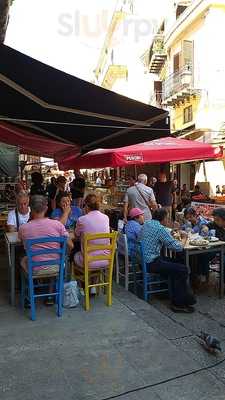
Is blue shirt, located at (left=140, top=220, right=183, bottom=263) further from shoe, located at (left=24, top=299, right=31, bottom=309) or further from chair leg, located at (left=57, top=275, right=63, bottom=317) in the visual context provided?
shoe, located at (left=24, top=299, right=31, bottom=309)

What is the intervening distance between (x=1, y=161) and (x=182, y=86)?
1204 centimetres

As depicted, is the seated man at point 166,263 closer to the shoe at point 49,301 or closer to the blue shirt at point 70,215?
the shoe at point 49,301

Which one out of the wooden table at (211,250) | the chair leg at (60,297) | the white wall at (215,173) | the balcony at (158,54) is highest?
the balcony at (158,54)

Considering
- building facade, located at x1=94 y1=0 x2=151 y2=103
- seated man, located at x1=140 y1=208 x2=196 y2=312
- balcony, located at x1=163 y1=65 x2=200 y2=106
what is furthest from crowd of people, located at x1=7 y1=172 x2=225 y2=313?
building facade, located at x1=94 y1=0 x2=151 y2=103

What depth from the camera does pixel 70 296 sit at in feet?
17.3

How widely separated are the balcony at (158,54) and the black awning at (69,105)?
21810 millimetres

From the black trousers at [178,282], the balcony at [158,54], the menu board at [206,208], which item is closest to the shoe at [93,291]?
the black trousers at [178,282]

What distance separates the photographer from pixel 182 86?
75.4 ft

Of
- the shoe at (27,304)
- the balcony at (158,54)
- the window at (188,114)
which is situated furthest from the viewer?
the balcony at (158,54)

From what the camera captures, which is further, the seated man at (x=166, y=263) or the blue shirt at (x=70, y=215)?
the blue shirt at (x=70, y=215)

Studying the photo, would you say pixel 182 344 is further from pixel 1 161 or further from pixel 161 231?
pixel 1 161

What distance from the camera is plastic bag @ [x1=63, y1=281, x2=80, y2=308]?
5.27 metres

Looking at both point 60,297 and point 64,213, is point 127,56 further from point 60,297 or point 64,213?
point 60,297

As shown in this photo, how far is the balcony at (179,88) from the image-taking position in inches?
883
